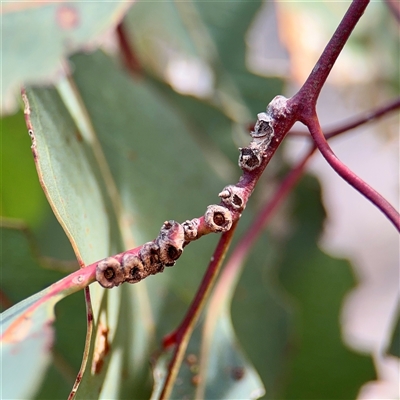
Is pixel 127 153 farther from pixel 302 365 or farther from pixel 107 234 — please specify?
pixel 302 365

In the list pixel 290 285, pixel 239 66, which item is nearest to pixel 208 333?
pixel 290 285

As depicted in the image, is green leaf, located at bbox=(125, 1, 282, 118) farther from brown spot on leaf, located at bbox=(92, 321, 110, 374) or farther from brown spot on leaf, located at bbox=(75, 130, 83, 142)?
brown spot on leaf, located at bbox=(92, 321, 110, 374)

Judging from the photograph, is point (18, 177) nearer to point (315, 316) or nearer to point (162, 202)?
point (162, 202)

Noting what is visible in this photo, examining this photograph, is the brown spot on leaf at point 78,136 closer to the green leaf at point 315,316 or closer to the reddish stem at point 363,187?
the reddish stem at point 363,187

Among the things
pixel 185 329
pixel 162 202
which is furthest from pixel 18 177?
pixel 185 329

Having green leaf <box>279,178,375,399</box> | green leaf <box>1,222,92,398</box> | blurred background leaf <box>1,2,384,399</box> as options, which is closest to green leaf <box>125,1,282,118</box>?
blurred background leaf <box>1,2,384,399</box>

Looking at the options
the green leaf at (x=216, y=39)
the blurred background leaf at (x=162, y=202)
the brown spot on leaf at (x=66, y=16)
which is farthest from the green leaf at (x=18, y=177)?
the green leaf at (x=216, y=39)

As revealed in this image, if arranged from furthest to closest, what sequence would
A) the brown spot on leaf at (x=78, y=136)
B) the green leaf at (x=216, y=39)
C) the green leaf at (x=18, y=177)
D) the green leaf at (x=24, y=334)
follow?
the green leaf at (x=216, y=39) → the green leaf at (x=18, y=177) → the brown spot on leaf at (x=78, y=136) → the green leaf at (x=24, y=334)
